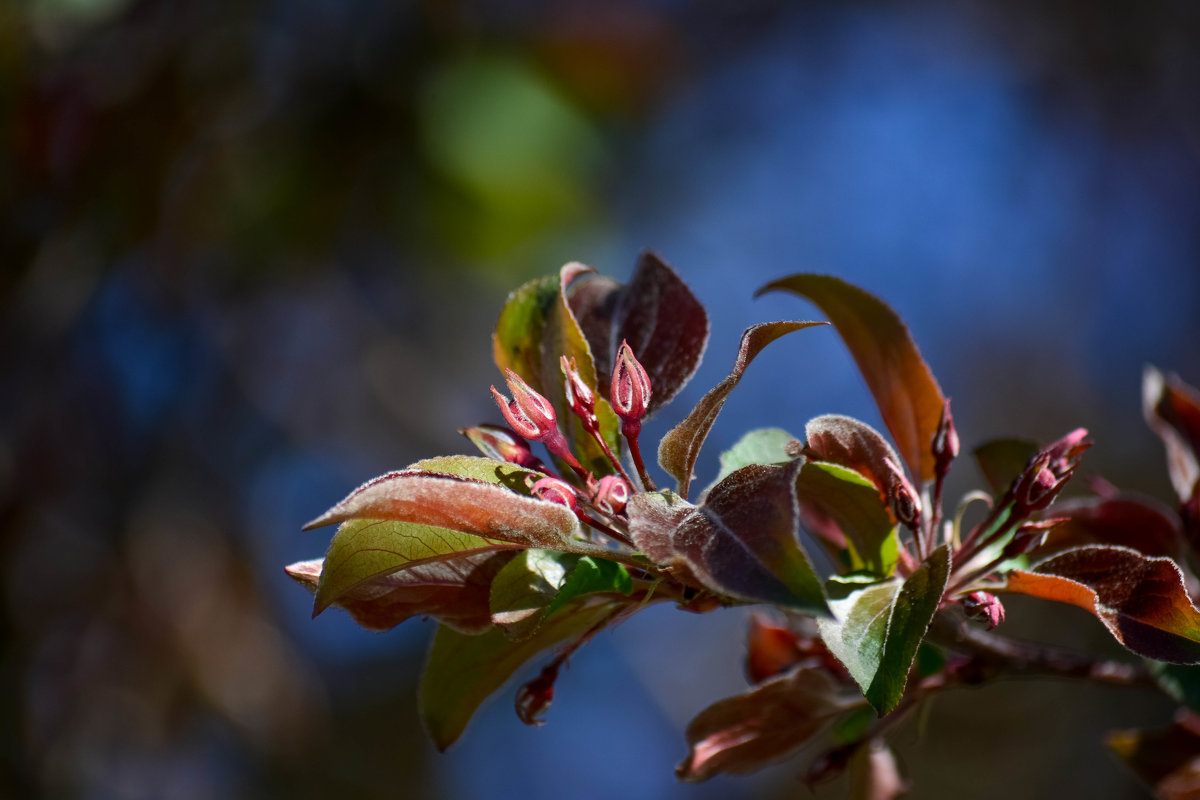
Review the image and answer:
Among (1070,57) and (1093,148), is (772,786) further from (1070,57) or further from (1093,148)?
(1070,57)

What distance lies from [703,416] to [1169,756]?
60 cm

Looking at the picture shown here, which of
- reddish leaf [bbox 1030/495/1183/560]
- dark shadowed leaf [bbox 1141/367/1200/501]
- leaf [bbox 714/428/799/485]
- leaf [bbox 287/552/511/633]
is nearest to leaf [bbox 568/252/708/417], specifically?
leaf [bbox 714/428/799/485]

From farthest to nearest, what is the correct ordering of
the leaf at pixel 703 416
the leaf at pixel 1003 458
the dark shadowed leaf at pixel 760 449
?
the leaf at pixel 1003 458 < the dark shadowed leaf at pixel 760 449 < the leaf at pixel 703 416

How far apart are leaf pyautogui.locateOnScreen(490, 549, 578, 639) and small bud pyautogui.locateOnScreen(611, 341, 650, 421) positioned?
0.10m

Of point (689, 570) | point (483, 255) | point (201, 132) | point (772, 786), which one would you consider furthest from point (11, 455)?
point (772, 786)

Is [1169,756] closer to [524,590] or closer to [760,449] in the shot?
[760,449]

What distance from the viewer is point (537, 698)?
619 millimetres

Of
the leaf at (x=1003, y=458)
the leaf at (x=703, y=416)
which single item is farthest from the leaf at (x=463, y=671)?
the leaf at (x=1003, y=458)

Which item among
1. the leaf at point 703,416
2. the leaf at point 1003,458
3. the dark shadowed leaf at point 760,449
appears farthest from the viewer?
the leaf at point 1003,458

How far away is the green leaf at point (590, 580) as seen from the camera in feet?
1.65

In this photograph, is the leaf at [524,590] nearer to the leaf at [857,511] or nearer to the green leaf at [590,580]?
the green leaf at [590,580]

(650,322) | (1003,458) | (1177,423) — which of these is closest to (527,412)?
(650,322)

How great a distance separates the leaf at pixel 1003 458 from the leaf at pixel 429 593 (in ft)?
A: 1.30

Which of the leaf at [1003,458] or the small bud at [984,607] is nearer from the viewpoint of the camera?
the small bud at [984,607]
